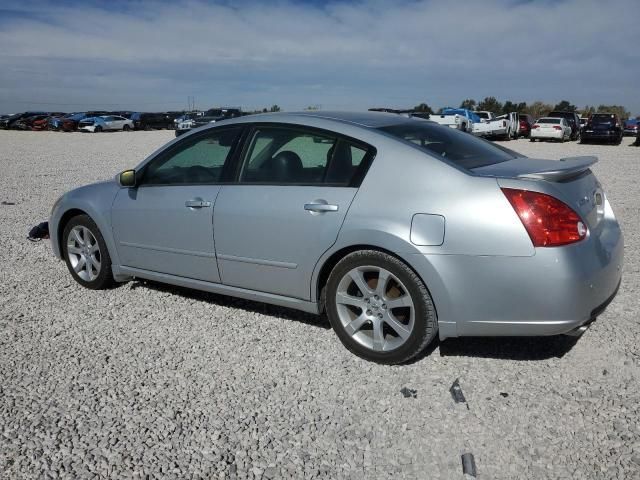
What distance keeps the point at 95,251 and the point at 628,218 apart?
717 cm

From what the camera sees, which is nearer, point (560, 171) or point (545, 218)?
point (545, 218)

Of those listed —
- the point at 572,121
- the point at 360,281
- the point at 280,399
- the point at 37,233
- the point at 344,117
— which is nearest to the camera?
the point at 280,399

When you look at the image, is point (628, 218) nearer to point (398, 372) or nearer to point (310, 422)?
point (398, 372)

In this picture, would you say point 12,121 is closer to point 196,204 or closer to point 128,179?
point 128,179

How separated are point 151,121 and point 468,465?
48.6 metres

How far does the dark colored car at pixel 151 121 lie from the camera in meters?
47.3

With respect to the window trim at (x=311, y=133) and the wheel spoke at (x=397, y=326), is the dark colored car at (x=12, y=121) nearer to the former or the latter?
the window trim at (x=311, y=133)

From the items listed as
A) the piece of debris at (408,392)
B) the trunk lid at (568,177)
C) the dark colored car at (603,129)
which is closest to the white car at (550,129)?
the dark colored car at (603,129)

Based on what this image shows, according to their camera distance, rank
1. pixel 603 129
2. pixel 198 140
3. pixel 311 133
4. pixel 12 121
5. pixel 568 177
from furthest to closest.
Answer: pixel 12 121 → pixel 603 129 → pixel 198 140 → pixel 311 133 → pixel 568 177

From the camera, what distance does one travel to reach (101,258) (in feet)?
17.0

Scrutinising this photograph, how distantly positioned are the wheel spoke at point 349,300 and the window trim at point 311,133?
688mm

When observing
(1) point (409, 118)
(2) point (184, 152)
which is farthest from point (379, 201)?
(2) point (184, 152)

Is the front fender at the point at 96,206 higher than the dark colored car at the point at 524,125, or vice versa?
the front fender at the point at 96,206

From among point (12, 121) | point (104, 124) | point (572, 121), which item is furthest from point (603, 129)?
point (12, 121)
